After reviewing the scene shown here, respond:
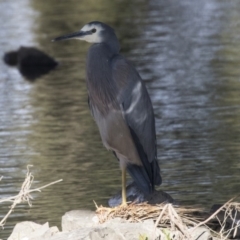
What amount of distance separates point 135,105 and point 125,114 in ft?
0.29

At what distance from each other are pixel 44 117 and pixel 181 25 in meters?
7.17

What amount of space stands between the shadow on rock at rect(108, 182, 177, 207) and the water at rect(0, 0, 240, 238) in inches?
12.3

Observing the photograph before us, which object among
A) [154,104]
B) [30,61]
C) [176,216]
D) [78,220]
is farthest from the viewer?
[30,61]

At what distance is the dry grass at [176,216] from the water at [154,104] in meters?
0.83

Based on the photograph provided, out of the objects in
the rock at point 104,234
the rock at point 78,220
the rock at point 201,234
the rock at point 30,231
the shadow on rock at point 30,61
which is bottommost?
the shadow on rock at point 30,61

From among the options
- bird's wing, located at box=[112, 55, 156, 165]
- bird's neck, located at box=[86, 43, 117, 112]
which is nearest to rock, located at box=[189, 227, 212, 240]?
bird's wing, located at box=[112, 55, 156, 165]

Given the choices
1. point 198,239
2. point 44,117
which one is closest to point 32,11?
point 44,117

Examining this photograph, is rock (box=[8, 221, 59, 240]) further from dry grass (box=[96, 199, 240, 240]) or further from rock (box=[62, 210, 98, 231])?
dry grass (box=[96, 199, 240, 240])

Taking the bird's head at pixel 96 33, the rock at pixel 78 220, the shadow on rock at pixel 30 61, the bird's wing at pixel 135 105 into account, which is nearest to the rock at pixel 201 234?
the rock at pixel 78 220

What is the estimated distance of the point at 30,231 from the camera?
20.5 feet

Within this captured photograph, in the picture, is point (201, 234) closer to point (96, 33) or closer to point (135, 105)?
point (135, 105)

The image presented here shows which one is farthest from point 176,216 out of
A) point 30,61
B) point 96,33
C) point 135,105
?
point 30,61

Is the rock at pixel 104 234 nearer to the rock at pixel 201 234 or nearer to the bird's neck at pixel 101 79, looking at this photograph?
the rock at pixel 201 234

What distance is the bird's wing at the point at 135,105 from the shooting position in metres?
6.72
